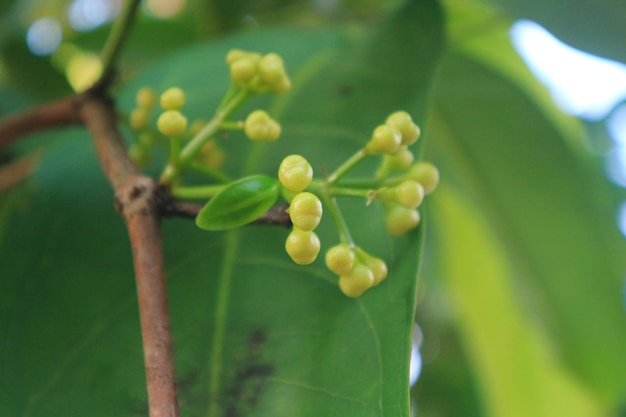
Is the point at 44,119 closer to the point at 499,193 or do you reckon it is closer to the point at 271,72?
the point at 271,72

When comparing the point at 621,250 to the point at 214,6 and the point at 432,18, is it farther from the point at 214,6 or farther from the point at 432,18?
the point at 214,6

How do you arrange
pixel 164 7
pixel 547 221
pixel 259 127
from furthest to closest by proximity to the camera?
1. pixel 164 7
2. pixel 547 221
3. pixel 259 127

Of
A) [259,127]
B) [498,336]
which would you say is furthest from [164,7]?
[259,127]

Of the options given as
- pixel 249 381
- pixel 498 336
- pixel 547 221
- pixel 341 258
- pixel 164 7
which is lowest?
pixel 498 336

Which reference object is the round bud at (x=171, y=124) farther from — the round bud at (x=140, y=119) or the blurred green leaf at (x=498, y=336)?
the blurred green leaf at (x=498, y=336)

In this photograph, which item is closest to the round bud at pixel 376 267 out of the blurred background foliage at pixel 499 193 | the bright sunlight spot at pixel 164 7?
the blurred background foliage at pixel 499 193

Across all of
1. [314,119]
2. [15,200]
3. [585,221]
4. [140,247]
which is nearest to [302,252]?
[140,247]
